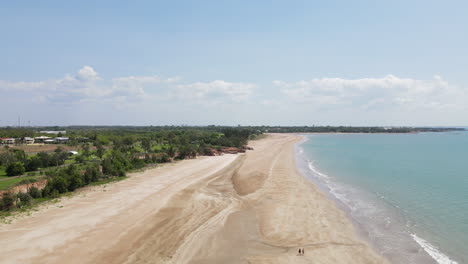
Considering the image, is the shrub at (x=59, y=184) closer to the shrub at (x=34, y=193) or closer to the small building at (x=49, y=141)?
the shrub at (x=34, y=193)

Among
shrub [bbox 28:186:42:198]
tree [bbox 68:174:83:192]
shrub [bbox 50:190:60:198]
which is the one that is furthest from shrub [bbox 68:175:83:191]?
shrub [bbox 28:186:42:198]

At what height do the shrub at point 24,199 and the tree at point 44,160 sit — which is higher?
the tree at point 44,160

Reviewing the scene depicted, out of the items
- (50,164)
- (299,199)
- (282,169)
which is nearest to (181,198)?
(299,199)

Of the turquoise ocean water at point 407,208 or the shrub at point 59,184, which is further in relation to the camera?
the shrub at point 59,184

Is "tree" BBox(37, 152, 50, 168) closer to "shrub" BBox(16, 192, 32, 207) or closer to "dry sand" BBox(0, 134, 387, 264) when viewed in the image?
"dry sand" BBox(0, 134, 387, 264)

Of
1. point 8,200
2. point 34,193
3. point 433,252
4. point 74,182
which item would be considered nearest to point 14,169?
point 74,182

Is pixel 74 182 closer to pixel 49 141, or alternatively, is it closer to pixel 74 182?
pixel 74 182

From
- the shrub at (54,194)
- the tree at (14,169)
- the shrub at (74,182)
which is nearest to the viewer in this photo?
the shrub at (54,194)

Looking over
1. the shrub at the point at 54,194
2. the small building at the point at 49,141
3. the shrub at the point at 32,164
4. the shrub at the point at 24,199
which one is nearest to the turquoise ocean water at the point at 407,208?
the shrub at the point at 24,199

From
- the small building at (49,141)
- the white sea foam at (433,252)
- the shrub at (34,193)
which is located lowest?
the white sea foam at (433,252)
